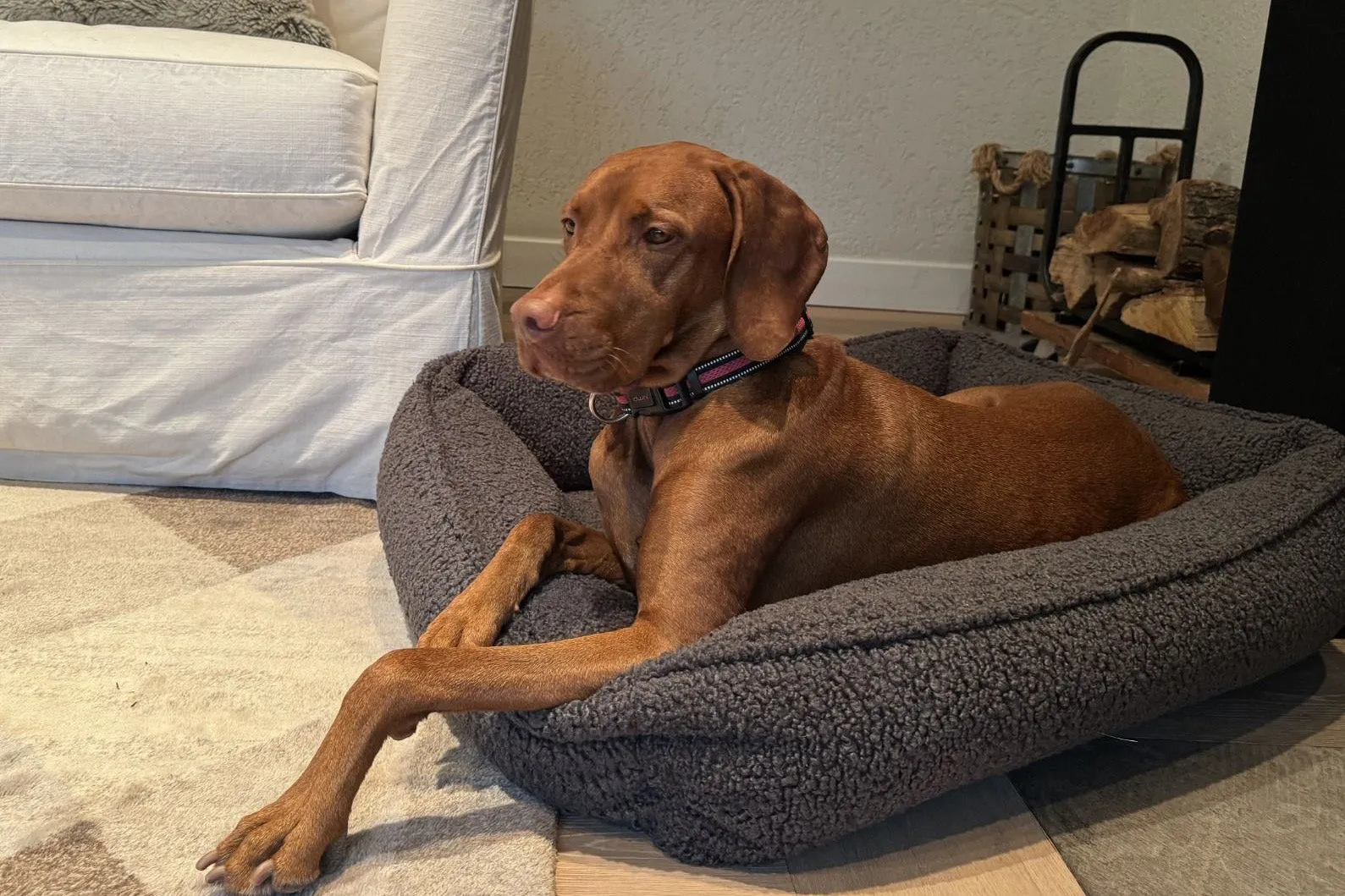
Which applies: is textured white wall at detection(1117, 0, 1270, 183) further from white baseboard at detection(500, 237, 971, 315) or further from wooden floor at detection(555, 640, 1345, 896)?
wooden floor at detection(555, 640, 1345, 896)

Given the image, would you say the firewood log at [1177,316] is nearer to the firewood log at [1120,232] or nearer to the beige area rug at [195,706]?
the firewood log at [1120,232]

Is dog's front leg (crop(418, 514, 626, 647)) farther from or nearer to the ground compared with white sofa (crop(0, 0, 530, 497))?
nearer to the ground

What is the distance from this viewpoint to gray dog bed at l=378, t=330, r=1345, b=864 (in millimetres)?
1418

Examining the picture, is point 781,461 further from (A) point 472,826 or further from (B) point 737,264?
(A) point 472,826

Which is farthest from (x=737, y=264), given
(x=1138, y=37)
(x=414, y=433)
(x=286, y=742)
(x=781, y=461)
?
(x=1138, y=37)

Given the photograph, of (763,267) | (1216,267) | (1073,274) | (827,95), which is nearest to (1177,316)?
(1216,267)

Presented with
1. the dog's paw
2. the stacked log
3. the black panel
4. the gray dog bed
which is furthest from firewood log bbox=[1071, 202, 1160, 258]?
the dog's paw

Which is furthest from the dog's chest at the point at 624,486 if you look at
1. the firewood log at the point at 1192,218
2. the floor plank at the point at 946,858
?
the firewood log at the point at 1192,218

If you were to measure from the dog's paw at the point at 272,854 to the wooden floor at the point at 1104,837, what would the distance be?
30 centimetres

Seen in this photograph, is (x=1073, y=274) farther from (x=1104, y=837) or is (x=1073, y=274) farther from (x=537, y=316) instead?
(x=537, y=316)

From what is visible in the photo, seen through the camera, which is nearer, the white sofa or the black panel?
the black panel

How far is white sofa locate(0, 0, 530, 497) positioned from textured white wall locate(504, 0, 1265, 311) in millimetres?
2479

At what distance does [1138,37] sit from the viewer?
399 centimetres

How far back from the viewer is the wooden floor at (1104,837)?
146 centimetres
